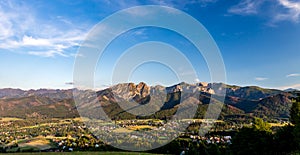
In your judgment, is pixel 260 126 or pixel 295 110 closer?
pixel 295 110

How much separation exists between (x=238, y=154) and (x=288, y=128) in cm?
726

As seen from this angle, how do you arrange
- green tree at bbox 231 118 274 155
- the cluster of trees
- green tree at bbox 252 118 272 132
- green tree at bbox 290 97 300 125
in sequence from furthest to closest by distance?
green tree at bbox 252 118 272 132
green tree at bbox 231 118 274 155
green tree at bbox 290 97 300 125
the cluster of trees

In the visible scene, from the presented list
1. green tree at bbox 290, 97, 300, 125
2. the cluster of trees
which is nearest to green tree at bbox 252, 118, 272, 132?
the cluster of trees

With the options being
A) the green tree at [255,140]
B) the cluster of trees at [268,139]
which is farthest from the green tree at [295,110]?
the green tree at [255,140]

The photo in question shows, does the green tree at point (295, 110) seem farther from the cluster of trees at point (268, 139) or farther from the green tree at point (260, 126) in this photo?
the green tree at point (260, 126)

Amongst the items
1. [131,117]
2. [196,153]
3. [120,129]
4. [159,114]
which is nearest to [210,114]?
[159,114]

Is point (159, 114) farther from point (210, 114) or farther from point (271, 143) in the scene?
point (271, 143)

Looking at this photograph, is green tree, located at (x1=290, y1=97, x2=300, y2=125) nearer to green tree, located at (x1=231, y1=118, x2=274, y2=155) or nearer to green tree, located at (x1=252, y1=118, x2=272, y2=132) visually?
green tree, located at (x1=231, y1=118, x2=274, y2=155)

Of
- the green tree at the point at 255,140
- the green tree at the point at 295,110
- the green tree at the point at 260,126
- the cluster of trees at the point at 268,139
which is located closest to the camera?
the cluster of trees at the point at 268,139

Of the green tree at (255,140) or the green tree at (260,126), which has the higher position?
the green tree at (260,126)

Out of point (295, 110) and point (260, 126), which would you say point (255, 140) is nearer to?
point (260, 126)

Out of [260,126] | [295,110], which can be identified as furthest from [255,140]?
[295,110]

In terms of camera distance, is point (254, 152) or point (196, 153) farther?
point (196, 153)

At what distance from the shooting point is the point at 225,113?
190375mm
